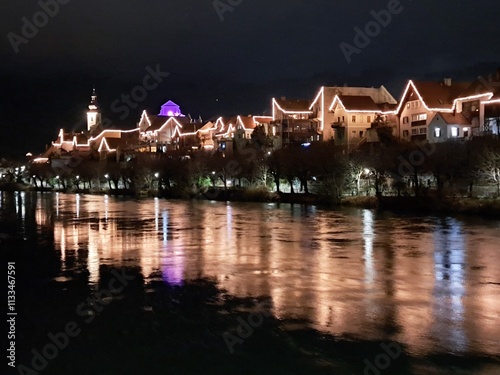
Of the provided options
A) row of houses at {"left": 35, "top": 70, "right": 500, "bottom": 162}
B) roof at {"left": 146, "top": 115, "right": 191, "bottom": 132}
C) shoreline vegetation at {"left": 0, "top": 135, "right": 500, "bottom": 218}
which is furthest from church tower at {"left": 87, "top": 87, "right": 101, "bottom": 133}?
shoreline vegetation at {"left": 0, "top": 135, "right": 500, "bottom": 218}

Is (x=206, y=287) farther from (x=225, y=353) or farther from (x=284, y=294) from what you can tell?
(x=225, y=353)

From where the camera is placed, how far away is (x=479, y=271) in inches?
695

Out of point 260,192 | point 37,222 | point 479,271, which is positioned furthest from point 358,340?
point 260,192

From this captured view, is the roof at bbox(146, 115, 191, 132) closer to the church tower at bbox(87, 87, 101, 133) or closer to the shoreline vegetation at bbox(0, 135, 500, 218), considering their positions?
the shoreline vegetation at bbox(0, 135, 500, 218)

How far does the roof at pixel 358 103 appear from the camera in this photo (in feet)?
228

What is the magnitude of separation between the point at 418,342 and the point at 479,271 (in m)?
8.17
